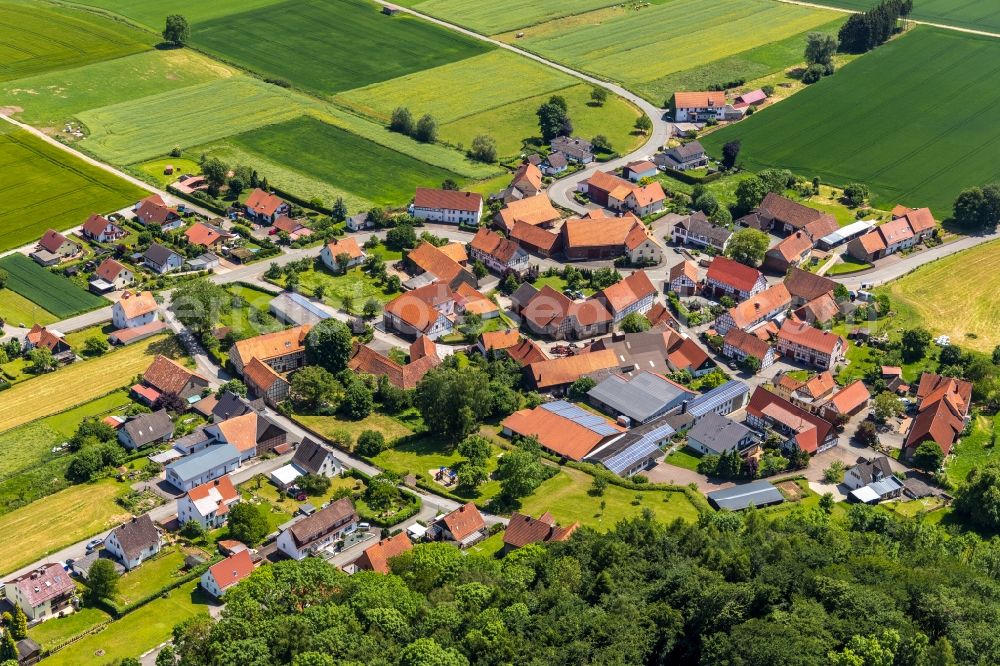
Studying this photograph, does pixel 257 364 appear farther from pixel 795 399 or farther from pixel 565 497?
pixel 795 399

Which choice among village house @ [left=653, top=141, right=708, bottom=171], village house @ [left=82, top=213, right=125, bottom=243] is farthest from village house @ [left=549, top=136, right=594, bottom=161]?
village house @ [left=82, top=213, right=125, bottom=243]

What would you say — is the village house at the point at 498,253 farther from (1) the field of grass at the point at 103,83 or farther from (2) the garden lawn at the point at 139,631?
(1) the field of grass at the point at 103,83

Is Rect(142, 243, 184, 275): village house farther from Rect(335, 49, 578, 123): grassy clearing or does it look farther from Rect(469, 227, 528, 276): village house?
Rect(335, 49, 578, 123): grassy clearing

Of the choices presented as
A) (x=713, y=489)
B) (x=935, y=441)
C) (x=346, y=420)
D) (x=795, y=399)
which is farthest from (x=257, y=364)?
(x=935, y=441)

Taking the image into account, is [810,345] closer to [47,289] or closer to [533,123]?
[533,123]

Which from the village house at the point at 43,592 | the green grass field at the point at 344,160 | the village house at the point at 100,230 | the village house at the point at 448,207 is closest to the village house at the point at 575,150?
the green grass field at the point at 344,160

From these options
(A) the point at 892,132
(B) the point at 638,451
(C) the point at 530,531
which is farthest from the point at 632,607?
(A) the point at 892,132
